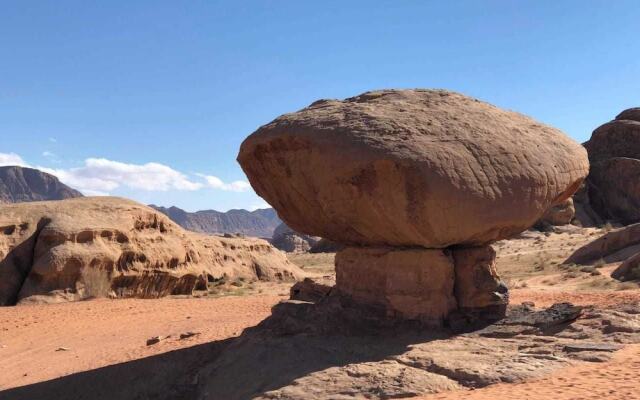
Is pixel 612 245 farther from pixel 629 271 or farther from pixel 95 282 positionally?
pixel 95 282

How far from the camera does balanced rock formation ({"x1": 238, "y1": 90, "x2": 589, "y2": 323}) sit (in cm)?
723

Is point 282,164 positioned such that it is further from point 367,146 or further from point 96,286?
point 96,286

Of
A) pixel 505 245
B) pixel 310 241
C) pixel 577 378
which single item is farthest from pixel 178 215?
pixel 577 378

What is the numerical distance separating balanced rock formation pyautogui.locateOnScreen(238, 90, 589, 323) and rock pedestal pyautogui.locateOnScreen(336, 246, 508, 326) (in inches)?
0.6

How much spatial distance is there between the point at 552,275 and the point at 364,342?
13132 mm

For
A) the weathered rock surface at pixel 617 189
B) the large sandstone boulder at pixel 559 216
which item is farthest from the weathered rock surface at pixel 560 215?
the weathered rock surface at pixel 617 189

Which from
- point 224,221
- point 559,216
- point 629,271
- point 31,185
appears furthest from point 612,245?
point 224,221

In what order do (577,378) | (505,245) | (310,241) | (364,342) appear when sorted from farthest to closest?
(310,241), (505,245), (364,342), (577,378)

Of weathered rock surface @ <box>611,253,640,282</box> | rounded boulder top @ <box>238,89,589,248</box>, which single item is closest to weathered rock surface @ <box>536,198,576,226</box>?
weathered rock surface @ <box>611,253,640,282</box>

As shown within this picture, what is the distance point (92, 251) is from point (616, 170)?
3283 cm

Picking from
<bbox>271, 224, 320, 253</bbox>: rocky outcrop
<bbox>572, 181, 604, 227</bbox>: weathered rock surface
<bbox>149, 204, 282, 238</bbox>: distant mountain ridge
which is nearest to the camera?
<bbox>572, 181, 604, 227</bbox>: weathered rock surface

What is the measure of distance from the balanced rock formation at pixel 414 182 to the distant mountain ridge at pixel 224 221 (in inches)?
5583

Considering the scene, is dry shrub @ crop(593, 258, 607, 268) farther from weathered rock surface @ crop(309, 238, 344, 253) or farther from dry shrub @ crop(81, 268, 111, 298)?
weathered rock surface @ crop(309, 238, 344, 253)

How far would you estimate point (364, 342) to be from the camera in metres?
7.71
